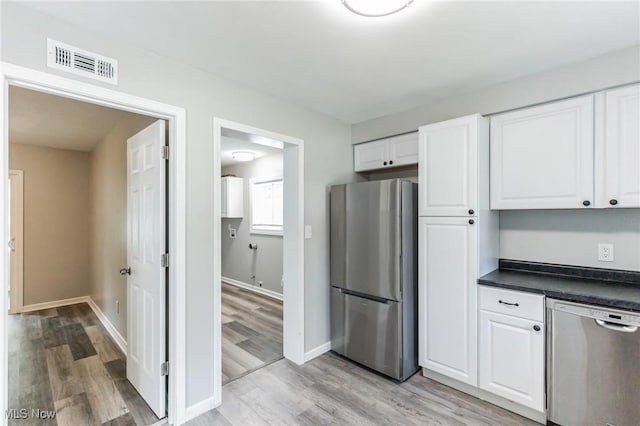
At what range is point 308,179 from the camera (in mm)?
2881

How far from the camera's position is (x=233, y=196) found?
18.1 feet

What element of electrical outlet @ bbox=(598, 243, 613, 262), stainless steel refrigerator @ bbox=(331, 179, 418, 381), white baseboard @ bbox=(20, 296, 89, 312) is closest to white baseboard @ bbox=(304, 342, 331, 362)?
stainless steel refrigerator @ bbox=(331, 179, 418, 381)

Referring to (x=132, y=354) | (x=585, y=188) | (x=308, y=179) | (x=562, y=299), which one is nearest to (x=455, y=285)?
(x=562, y=299)

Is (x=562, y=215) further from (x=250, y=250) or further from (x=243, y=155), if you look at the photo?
(x=250, y=250)

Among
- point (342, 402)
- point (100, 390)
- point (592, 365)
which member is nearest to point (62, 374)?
point (100, 390)

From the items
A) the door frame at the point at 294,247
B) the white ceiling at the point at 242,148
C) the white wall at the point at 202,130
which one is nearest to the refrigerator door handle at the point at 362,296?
the white wall at the point at 202,130

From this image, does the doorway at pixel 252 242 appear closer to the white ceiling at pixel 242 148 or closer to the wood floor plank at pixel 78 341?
the white ceiling at pixel 242 148

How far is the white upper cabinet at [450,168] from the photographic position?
2.23 meters

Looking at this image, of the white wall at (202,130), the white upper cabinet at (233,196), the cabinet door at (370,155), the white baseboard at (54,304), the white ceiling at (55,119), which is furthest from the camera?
the white upper cabinet at (233,196)

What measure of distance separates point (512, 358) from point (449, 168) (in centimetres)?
140

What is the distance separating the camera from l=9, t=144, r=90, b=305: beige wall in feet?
14.3

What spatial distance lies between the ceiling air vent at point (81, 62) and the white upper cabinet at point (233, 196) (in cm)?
385

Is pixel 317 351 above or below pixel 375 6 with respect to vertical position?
below

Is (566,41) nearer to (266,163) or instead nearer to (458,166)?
(458,166)
